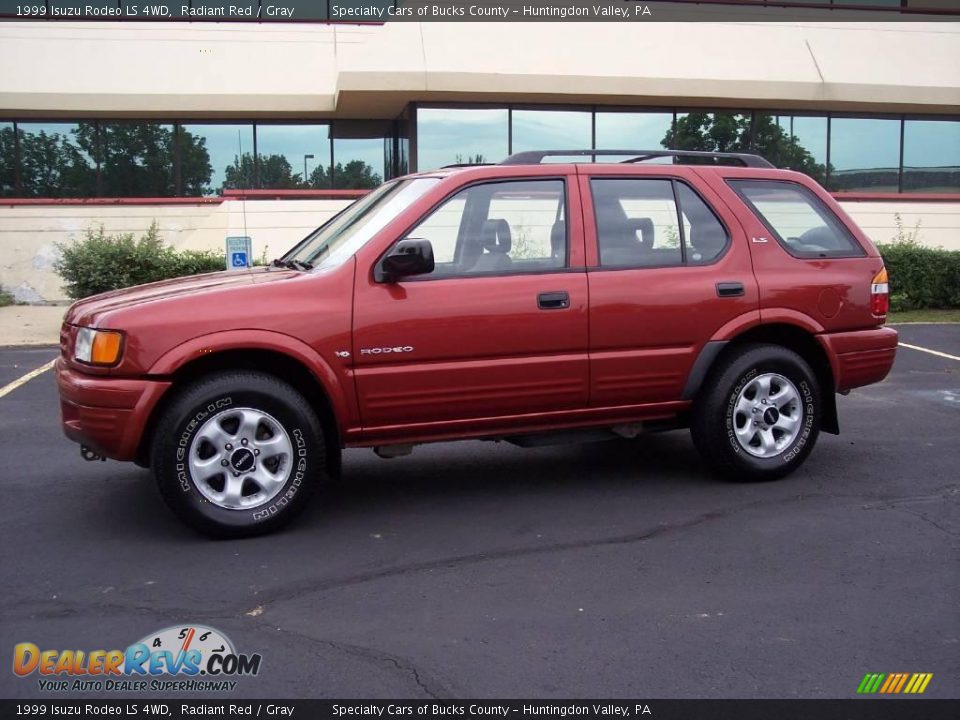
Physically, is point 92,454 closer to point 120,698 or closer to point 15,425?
point 120,698

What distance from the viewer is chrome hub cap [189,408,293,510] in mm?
4832

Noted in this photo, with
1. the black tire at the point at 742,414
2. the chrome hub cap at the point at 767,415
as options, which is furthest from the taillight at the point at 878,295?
the chrome hub cap at the point at 767,415

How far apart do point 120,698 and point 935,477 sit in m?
4.92

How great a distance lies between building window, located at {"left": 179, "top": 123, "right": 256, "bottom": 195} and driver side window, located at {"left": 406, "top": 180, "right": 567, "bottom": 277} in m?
13.8

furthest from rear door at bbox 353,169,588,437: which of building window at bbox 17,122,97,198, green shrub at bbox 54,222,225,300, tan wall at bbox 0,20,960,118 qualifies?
building window at bbox 17,122,97,198

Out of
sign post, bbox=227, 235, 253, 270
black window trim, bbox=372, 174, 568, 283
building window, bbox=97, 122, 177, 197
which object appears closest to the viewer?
black window trim, bbox=372, 174, 568, 283

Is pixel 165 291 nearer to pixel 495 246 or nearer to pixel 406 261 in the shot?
pixel 406 261

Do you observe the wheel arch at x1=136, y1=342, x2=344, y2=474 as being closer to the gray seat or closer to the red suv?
the red suv

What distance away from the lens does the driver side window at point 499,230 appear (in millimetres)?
5387

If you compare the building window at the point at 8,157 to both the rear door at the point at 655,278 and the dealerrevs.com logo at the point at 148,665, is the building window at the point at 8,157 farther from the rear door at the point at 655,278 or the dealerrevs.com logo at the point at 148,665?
the dealerrevs.com logo at the point at 148,665

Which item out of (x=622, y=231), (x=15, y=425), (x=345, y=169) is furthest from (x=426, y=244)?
(x=345, y=169)

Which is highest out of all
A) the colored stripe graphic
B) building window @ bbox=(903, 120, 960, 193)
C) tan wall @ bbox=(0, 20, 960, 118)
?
tan wall @ bbox=(0, 20, 960, 118)

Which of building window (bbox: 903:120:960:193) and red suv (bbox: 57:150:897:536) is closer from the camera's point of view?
red suv (bbox: 57:150:897:536)

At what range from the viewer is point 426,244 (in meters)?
5.02
